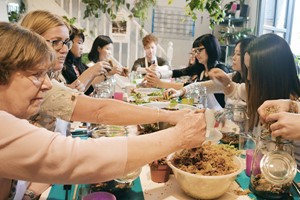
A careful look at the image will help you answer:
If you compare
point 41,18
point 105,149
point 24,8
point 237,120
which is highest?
point 24,8

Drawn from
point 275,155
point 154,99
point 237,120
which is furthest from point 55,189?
point 154,99

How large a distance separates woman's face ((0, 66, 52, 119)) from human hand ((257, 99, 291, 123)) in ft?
2.50

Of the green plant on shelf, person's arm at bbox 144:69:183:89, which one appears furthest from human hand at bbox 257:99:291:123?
the green plant on shelf

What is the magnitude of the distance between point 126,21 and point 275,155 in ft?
14.8

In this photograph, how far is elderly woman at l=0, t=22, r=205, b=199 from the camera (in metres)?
0.67

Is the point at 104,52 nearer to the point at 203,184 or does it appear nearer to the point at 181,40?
the point at 181,40

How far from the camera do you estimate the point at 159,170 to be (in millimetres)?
1047

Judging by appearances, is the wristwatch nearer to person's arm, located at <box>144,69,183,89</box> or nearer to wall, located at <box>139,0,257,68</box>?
person's arm, located at <box>144,69,183,89</box>

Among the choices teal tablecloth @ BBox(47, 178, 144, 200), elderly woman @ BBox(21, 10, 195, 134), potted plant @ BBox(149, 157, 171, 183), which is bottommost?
teal tablecloth @ BBox(47, 178, 144, 200)

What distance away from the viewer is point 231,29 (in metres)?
4.97

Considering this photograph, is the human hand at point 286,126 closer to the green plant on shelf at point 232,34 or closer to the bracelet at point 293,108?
the bracelet at point 293,108

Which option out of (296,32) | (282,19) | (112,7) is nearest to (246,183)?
(296,32)

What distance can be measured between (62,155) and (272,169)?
2.21 feet

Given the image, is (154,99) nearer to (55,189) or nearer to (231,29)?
(55,189)
